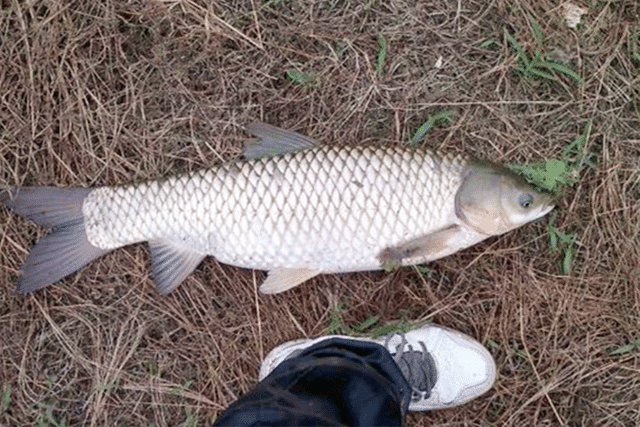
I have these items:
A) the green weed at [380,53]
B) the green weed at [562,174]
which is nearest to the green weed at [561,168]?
the green weed at [562,174]

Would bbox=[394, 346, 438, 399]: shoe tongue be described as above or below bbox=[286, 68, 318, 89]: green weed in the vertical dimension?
below

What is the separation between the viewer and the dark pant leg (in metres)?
1.99

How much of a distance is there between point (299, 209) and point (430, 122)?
0.67 meters

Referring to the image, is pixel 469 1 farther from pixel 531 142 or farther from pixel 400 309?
pixel 400 309

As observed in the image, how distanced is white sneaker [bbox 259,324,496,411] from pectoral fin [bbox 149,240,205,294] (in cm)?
47

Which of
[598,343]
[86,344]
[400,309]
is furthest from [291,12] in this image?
[598,343]

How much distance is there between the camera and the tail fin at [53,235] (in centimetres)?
272

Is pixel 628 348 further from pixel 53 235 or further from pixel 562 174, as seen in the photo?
pixel 53 235

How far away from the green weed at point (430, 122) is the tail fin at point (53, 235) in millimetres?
1313

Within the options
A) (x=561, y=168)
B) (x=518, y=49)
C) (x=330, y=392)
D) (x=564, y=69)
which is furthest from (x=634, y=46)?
(x=330, y=392)

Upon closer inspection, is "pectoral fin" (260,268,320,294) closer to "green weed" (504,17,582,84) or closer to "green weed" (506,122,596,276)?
"green weed" (506,122,596,276)

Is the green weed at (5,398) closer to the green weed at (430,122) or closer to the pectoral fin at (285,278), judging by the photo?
the pectoral fin at (285,278)

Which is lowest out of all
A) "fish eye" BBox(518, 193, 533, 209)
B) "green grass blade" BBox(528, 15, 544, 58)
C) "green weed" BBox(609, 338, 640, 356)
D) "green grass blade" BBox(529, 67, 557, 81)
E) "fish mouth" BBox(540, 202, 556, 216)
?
"green weed" BBox(609, 338, 640, 356)

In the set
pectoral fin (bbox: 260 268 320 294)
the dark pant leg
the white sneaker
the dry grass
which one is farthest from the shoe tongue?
pectoral fin (bbox: 260 268 320 294)
